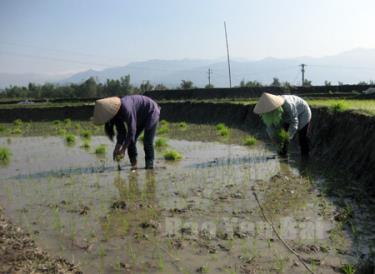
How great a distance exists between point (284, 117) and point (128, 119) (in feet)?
9.11

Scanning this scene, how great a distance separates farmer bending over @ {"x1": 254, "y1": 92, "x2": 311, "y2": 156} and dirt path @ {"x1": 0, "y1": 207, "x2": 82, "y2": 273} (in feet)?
14.3

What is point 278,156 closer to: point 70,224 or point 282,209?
point 282,209

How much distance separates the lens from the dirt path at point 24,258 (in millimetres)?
3295

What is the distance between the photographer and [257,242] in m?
3.75

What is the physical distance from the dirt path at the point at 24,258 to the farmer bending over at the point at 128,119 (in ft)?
8.57

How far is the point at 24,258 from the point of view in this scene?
3502mm

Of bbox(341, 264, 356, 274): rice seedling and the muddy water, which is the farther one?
the muddy water

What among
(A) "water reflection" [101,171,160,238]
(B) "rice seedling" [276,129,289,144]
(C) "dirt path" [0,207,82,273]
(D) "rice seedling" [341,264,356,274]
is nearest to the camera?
(D) "rice seedling" [341,264,356,274]

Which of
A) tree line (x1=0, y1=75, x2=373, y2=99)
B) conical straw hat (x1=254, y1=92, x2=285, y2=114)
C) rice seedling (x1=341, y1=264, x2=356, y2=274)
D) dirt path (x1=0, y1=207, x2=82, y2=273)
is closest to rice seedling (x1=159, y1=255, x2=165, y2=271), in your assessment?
dirt path (x1=0, y1=207, x2=82, y2=273)

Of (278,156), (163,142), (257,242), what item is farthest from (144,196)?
(163,142)

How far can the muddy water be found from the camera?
3453mm

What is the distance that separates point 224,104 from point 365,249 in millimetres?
14830

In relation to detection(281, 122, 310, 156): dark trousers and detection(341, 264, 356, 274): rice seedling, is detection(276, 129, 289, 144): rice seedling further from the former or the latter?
detection(341, 264, 356, 274): rice seedling

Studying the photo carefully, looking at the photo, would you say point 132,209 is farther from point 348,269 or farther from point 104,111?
point 348,269
